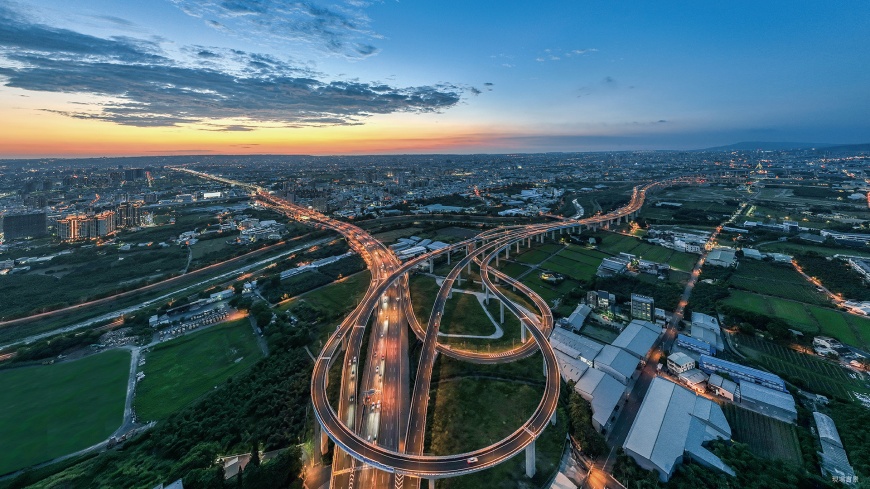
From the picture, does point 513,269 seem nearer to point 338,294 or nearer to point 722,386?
point 338,294

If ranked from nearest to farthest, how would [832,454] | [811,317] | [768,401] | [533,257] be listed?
[832,454], [768,401], [811,317], [533,257]

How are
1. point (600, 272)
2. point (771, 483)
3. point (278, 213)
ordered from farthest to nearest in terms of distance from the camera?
point (278, 213), point (600, 272), point (771, 483)

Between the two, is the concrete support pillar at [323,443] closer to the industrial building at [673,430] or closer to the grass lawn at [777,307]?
the industrial building at [673,430]

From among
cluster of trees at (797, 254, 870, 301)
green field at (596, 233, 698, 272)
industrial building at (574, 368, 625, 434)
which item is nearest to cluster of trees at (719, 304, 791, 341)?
cluster of trees at (797, 254, 870, 301)

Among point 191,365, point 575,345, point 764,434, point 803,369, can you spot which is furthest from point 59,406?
point 803,369

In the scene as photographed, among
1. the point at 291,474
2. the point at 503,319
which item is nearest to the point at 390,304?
the point at 503,319

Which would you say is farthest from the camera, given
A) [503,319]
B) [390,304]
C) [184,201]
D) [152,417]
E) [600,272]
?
[184,201]

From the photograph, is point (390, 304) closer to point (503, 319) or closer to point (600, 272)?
point (503, 319)
